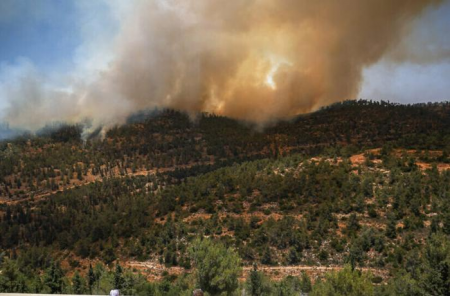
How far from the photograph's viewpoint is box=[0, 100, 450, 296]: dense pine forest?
32406mm

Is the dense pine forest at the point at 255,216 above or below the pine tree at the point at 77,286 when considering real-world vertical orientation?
above

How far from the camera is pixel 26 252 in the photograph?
6191cm

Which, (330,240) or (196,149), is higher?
(196,149)

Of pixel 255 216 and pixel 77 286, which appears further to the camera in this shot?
pixel 255 216

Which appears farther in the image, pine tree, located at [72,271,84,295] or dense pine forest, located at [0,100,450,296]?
pine tree, located at [72,271,84,295]

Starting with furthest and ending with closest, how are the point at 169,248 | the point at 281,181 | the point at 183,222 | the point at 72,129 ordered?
the point at 72,129 < the point at 281,181 < the point at 183,222 < the point at 169,248

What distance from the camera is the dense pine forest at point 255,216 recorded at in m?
32.4

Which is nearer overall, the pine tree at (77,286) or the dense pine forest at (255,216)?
the dense pine forest at (255,216)

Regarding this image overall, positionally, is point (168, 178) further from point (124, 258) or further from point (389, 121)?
point (389, 121)

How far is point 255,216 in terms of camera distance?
54.5 m

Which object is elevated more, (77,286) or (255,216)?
(255,216)

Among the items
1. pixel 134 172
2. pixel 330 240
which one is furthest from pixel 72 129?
pixel 330 240

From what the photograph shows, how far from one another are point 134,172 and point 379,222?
73862 millimetres

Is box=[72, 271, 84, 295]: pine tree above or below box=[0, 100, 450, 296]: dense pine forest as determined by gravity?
below
